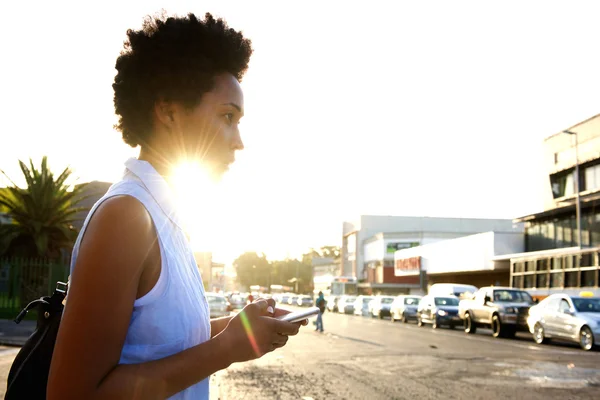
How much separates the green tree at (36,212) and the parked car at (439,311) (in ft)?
54.8

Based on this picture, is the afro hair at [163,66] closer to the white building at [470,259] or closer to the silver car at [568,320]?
the silver car at [568,320]

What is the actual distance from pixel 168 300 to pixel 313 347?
1621cm

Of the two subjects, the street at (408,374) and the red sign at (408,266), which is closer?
the street at (408,374)

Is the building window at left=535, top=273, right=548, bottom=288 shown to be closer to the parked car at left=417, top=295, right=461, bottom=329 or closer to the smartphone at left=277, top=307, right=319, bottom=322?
the parked car at left=417, top=295, right=461, bottom=329

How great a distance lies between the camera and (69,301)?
51.4 inches

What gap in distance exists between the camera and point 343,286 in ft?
283

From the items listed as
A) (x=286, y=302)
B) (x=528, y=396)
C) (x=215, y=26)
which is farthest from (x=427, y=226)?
(x=215, y=26)

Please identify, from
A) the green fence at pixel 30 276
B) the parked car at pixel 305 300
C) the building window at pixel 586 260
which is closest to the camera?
the green fence at pixel 30 276

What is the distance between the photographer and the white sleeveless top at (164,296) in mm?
1417

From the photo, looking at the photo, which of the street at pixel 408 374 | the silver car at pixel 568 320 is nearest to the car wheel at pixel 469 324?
the silver car at pixel 568 320

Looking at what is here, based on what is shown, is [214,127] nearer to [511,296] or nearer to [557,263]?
[511,296]

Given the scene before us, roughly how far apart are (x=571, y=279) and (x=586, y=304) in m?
8.21

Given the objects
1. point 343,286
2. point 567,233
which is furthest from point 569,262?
point 343,286

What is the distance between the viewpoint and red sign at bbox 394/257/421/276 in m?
63.3
